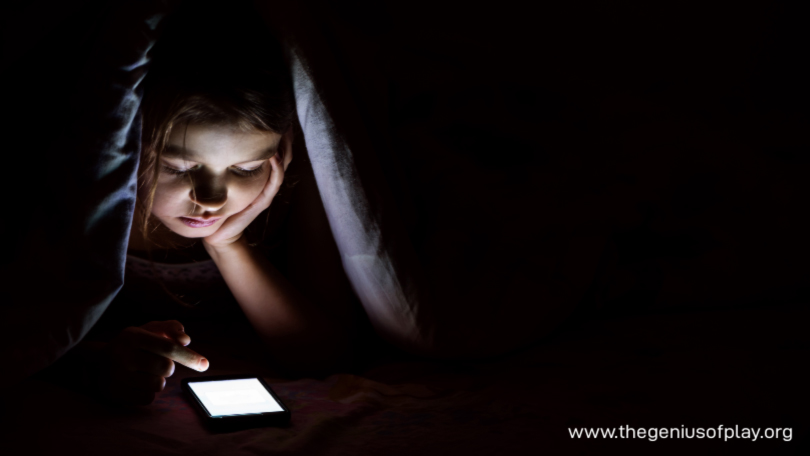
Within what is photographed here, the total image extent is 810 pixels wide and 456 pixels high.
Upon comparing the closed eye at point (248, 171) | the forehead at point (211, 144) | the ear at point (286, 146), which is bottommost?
the forehead at point (211, 144)

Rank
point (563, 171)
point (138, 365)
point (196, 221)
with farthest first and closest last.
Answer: point (563, 171) → point (196, 221) → point (138, 365)

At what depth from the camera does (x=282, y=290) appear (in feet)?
2.95

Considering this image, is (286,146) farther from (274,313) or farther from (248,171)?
(274,313)

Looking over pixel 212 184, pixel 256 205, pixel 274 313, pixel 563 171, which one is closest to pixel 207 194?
pixel 212 184

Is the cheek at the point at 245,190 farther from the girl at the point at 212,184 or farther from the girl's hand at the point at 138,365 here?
the girl's hand at the point at 138,365

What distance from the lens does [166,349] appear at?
2.19ft

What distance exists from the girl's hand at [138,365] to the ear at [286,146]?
31 cm

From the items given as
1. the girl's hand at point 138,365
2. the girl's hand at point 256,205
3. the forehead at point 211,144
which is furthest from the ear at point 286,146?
the girl's hand at point 138,365

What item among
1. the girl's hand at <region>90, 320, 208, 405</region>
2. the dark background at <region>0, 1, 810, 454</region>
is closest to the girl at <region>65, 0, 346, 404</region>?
the girl's hand at <region>90, 320, 208, 405</region>

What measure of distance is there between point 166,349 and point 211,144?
253mm

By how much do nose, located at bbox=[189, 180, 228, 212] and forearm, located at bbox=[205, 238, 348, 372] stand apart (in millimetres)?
163

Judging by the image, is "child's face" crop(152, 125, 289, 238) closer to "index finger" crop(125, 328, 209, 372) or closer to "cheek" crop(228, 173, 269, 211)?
"cheek" crop(228, 173, 269, 211)

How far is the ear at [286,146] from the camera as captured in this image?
837 millimetres

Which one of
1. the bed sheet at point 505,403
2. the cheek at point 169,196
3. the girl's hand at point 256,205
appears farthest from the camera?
the girl's hand at point 256,205
